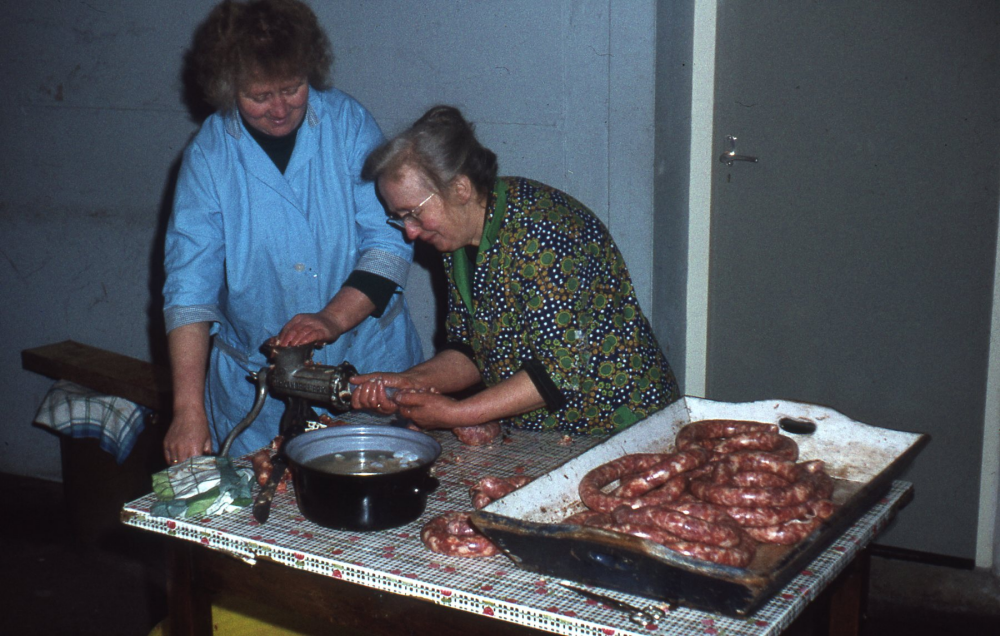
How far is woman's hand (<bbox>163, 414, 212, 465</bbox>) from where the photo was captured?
102 inches

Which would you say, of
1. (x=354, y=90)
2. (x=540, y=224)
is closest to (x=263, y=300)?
(x=540, y=224)

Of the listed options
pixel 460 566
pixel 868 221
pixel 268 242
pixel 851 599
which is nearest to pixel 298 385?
pixel 268 242

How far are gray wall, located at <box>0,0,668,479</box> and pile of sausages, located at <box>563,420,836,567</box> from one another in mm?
1639

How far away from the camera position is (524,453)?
253cm

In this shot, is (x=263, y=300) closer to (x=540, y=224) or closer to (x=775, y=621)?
(x=540, y=224)

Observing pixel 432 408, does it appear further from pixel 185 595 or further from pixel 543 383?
pixel 185 595

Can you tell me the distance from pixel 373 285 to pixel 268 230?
0.37 m

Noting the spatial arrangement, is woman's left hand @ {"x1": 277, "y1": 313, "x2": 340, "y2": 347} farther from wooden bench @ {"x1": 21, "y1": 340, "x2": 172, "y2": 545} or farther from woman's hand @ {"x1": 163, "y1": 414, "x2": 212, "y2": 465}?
wooden bench @ {"x1": 21, "y1": 340, "x2": 172, "y2": 545}

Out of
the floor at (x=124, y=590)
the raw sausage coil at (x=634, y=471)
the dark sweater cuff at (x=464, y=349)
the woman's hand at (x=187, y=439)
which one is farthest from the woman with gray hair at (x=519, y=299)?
the floor at (x=124, y=590)

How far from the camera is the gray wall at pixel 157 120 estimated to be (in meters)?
3.74

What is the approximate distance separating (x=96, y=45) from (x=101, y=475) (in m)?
2.07

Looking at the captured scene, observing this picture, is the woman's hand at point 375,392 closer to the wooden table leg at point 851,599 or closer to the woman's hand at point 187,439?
the woman's hand at point 187,439

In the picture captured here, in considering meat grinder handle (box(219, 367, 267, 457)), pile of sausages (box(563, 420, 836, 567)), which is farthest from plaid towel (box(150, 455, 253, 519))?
pile of sausages (box(563, 420, 836, 567))

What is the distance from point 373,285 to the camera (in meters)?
3.00
